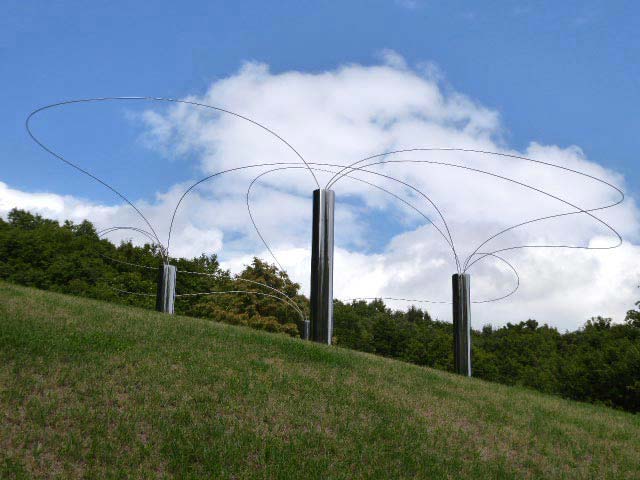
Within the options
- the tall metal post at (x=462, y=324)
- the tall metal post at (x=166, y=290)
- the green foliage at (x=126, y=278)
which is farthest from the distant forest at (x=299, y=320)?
the tall metal post at (x=462, y=324)

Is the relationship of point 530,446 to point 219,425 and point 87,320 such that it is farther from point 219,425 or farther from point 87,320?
point 87,320

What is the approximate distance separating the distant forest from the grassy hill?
102 feet

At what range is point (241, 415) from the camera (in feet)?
38.6

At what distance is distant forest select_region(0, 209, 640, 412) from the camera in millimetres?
48269

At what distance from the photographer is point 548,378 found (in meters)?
64.5

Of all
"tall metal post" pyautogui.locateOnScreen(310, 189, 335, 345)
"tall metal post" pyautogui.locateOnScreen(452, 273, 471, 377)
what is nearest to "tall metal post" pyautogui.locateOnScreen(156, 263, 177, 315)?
"tall metal post" pyautogui.locateOnScreen(310, 189, 335, 345)

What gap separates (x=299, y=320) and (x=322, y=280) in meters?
43.4

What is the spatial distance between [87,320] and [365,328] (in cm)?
7210

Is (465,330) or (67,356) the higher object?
(465,330)

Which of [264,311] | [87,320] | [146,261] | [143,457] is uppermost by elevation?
[146,261]

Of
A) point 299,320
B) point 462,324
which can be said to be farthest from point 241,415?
point 299,320

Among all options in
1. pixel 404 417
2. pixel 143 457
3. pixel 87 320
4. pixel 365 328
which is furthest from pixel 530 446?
pixel 365 328

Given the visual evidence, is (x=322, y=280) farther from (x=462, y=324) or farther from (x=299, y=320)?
(x=299, y=320)

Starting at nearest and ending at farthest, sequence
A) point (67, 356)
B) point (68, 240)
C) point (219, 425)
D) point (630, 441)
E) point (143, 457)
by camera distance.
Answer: point (143, 457)
point (219, 425)
point (67, 356)
point (630, 441)
point (68, 240)
